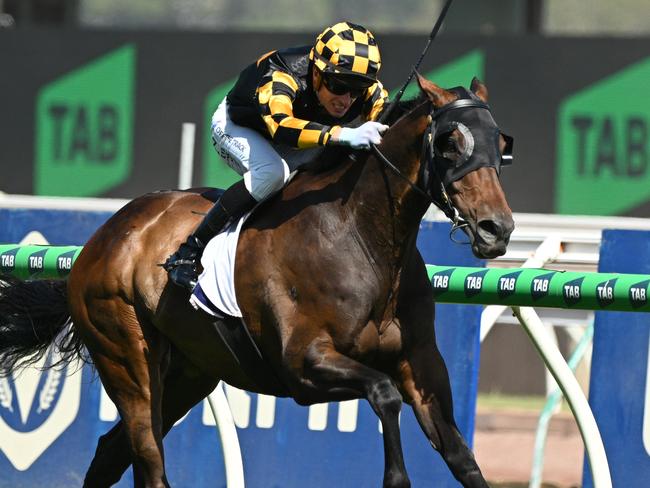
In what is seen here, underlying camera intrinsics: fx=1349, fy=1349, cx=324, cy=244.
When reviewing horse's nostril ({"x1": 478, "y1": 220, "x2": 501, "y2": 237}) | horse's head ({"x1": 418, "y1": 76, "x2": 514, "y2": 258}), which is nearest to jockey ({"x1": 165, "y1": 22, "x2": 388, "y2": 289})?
horse's head ({"x1": 418, "y1": 76, "x2": 514, "y2": 258})

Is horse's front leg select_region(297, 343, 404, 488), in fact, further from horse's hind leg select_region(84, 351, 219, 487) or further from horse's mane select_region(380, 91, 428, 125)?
horse's hind leg select_region(84, 351, 219, 487)

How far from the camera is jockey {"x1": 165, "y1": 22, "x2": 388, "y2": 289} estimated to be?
452cm

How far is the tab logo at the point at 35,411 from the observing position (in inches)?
245

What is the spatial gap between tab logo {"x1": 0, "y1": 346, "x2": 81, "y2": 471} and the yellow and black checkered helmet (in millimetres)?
2316

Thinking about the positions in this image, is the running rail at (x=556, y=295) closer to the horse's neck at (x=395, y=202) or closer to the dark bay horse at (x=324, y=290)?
the dark bay horse at (x=324, y=290)

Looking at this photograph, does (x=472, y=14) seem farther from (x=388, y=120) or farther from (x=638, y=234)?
(x=388, y=120)

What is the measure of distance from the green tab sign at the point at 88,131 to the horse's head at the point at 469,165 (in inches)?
248

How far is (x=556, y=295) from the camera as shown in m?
4.96

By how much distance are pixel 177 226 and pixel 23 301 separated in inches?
38.1

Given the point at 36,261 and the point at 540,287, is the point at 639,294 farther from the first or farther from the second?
the point at 36,261

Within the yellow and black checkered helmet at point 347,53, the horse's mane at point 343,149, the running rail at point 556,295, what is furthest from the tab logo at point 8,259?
the yellow and black checkered helmet at point 347,53

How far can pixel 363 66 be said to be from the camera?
4.54 metres

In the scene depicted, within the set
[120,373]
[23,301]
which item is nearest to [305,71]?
[120,373]

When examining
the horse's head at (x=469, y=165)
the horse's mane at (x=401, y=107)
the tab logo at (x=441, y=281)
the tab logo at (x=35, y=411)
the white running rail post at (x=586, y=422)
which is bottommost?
the tab logo at (x=35, y=411)
